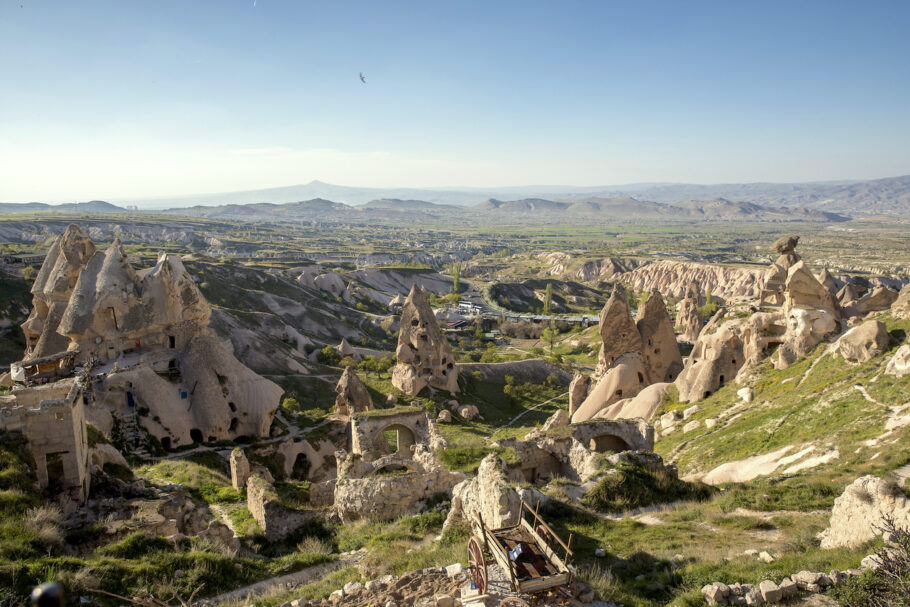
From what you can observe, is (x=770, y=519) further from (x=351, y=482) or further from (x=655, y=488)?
(x=351, y=482)

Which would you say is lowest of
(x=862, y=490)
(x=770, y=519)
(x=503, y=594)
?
(x=770, y=519)

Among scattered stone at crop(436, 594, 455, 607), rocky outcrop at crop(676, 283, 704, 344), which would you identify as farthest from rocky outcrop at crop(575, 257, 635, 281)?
scattered stone at crop(436, 594, 455, 607)

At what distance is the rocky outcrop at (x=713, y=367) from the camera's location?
92.2ft

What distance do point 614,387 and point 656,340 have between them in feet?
17.0

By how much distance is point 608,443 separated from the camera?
2127cm

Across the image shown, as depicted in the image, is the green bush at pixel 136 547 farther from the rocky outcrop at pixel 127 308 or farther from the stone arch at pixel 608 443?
the rocky outcrop at pixel 127 308

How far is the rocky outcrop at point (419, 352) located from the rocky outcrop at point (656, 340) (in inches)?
562

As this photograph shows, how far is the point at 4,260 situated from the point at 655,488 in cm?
7782

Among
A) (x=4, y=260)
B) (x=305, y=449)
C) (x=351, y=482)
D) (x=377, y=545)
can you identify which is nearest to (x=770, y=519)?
(x=377, y=545)

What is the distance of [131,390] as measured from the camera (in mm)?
24688

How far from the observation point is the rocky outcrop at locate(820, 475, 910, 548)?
28.6ft

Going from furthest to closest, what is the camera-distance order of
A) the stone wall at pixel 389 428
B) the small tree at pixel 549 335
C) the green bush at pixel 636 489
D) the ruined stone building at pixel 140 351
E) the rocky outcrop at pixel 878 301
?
the small tree at pixel 549 335, the rocky outcrop at pixel 878 301, the ruined stone building at pixel 140 351, the stone wall at pixel 389 428, the green bush at pixel 636 489

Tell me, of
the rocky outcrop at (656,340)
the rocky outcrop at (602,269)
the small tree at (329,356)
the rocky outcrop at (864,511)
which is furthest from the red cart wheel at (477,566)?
the rocky outcrop at (602,269)

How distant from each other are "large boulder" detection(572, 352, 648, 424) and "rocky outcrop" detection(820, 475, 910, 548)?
20988 millimetres
